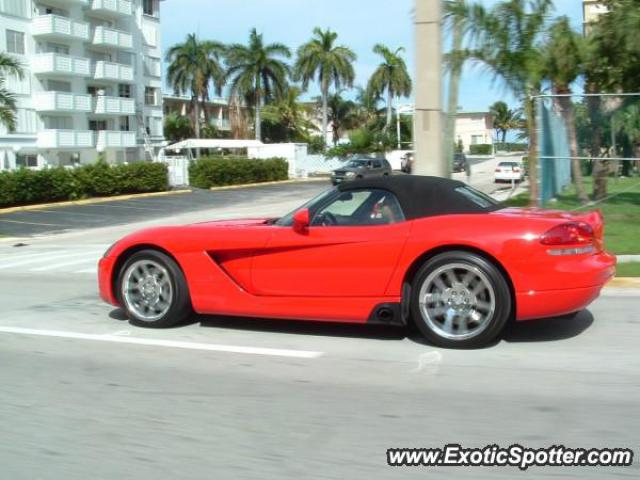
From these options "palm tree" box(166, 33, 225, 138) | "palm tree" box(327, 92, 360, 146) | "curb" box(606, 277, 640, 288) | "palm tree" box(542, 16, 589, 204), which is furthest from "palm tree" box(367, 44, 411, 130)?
"curb" box(606, 277, 640, 288)

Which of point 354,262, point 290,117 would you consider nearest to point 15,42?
point 290,117

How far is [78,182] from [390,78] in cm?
4137

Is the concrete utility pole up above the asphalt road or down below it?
above

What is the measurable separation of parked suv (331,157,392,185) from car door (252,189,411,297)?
32.9 metres

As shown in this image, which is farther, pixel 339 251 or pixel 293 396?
pixel 339 251

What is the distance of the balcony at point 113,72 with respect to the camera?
48.7 m

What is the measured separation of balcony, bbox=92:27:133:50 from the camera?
48906 mm

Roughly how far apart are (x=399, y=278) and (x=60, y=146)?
1663 inches

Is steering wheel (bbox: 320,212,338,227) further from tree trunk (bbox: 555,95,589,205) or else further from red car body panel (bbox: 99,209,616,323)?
tree trunk (bbox: 555,95,589,205)

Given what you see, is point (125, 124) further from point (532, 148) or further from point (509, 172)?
point (532, 148)

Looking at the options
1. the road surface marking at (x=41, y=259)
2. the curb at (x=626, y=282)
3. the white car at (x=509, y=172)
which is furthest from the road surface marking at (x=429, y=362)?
the white car at (x=509, y=172)

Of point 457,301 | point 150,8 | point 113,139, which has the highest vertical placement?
point 150,8

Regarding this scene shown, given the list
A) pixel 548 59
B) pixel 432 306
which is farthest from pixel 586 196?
pixel 432 306

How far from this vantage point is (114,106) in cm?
4969
